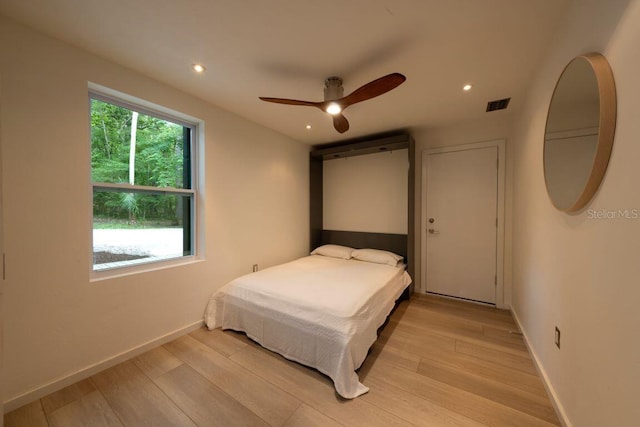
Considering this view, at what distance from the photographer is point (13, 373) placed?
1436 mm

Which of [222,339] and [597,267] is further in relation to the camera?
[222,339]

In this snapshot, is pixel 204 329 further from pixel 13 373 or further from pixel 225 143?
pixel 225 143

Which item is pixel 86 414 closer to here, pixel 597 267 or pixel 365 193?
pixel 597 267

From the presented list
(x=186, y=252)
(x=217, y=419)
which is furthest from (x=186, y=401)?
(x=186, y=252)

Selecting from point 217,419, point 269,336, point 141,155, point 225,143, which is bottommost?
point 217,419

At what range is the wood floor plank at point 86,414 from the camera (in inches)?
53.5

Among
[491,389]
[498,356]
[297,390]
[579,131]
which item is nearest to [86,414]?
[297,390]

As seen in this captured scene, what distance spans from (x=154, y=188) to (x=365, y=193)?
9.10ft

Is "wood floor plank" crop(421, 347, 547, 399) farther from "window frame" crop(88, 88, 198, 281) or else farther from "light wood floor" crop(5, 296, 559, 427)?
"window frame" crop(88, 88, 198, 281)

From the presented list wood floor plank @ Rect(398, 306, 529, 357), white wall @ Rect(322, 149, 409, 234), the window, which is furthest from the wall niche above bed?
the window

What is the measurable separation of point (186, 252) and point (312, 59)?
221 centimetres

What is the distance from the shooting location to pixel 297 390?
1601 mm

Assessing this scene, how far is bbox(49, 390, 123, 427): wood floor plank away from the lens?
4.46ft

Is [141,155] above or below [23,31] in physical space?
below
